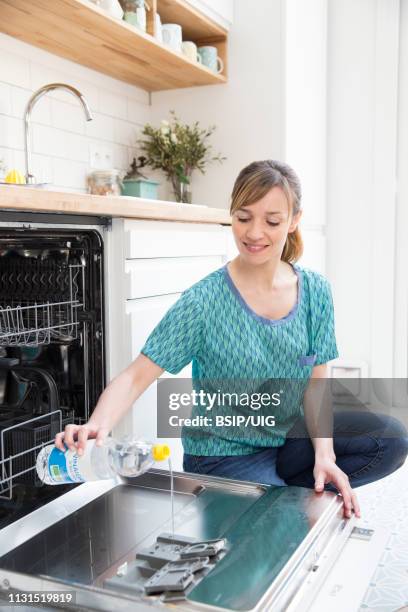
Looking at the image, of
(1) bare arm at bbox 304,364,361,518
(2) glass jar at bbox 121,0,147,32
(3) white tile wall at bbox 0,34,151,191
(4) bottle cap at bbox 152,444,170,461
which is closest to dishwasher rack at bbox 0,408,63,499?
(4) bottle cap at bbox 152,444,170,461

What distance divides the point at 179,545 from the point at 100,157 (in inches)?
76.0

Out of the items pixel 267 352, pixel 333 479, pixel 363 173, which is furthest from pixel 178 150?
pixel 333 479

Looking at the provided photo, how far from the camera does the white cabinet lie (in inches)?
65.7

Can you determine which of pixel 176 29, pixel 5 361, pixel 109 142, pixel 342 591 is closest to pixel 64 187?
pixel 109 142

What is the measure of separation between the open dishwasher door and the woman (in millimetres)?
148

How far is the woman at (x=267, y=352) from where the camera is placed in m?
1.45

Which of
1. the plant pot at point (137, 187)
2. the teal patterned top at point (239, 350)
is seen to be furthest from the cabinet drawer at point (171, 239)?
the plant pot at point (137, 187)

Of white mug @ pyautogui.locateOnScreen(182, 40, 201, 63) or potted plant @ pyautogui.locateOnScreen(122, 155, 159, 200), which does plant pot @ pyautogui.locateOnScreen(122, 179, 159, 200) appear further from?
white mug @ pyautogui.locateOnScreen(182, 40, 201, 63)

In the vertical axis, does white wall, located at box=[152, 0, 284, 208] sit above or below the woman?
above

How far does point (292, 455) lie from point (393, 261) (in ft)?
6.44

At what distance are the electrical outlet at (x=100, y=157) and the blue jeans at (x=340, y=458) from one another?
152cm

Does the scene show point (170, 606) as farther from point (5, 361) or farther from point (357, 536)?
point (5, 361)

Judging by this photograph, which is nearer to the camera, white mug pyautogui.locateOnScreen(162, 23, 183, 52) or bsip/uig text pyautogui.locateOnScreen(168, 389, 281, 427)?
bsip/uig text pyautogui.locateOnScreen(168, 389, 281, 427)

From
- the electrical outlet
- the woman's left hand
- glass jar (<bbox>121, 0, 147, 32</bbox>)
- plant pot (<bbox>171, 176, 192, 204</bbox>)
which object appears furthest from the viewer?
plant pot (<bbox>171, 176, 192, 204</bbox>)
